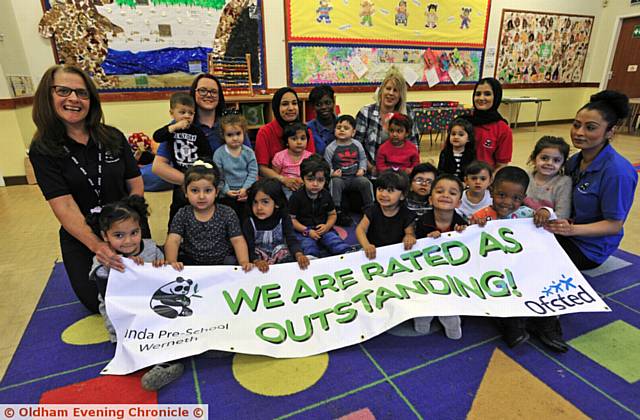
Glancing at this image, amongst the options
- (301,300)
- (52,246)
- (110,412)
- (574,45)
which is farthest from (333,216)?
(574,45)

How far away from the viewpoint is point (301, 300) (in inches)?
67.7

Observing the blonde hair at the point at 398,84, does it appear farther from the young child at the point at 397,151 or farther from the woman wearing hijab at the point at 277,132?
the woman wearing hijab at the point at 277,132

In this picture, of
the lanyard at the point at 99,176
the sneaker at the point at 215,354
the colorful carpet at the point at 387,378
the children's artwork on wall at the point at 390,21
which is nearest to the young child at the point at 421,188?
the colorful carpet at the point at 387,378

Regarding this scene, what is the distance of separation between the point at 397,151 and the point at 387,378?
2090 mm

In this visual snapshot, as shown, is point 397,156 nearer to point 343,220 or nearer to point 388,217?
point 343,220

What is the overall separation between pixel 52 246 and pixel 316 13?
16.1 feet

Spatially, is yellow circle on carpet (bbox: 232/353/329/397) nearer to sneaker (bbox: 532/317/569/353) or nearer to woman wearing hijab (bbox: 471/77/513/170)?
sneaker (bbox: 532/317/569/353)

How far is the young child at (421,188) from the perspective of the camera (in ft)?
8.29

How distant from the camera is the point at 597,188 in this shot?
6.48 feet

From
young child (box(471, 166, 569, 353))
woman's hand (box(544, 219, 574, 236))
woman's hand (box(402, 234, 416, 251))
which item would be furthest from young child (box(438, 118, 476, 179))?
woman's hand (box(402, 234, 416, 251))

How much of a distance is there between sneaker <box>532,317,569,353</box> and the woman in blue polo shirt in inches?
20.1

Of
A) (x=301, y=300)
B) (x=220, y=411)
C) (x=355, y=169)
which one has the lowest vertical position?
(x=220, y=411)

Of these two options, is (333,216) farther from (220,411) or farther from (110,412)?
(110,412)

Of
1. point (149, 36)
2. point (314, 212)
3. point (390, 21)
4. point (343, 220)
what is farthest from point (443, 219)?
point (390, 21)
